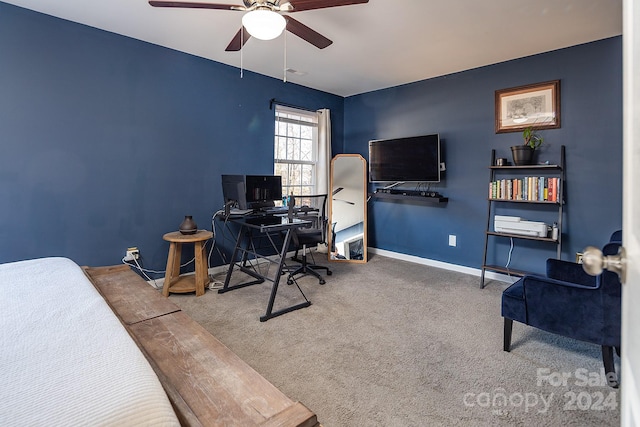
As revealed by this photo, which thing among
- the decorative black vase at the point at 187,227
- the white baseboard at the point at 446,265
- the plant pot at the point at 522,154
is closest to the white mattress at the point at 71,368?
the decorative black vase at the point at 187,227

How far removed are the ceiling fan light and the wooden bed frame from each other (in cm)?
167

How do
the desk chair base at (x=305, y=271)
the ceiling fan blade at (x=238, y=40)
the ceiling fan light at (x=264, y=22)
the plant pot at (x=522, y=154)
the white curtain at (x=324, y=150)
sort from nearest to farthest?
the ceiling fan light at (x=264, y=22)
the ceiling fan blade at (x=238, y=40)
the plant pot at (x=522, y=154)
the desk chair base at (x=305, y=271)
the white curtain at (x=324, y=150)

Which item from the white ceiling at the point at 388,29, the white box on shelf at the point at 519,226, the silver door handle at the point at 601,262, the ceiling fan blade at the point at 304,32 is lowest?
the white box on shelf at the point at 519,226

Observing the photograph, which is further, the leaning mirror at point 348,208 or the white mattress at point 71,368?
the leaning mirror at point 348,208

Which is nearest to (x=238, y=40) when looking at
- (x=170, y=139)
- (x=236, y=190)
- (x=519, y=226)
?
(x=236, y=190)

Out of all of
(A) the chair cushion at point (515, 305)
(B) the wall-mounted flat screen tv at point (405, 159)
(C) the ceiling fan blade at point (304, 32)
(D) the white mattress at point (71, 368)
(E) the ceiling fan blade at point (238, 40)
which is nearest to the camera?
(D) the white mattress at point (71, 368)

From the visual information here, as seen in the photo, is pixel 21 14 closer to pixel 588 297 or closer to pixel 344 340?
pixel 344 340

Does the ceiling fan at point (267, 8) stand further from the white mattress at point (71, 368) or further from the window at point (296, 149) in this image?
the window at point (296, 149)

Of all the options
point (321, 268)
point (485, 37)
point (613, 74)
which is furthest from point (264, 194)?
point (613, 74)

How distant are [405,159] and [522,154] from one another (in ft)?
4.51

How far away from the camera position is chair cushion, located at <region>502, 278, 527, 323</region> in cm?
200

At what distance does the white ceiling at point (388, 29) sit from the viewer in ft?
8.14

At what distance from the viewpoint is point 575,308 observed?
179 centimetres

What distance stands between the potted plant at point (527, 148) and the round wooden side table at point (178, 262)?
3227 mm
